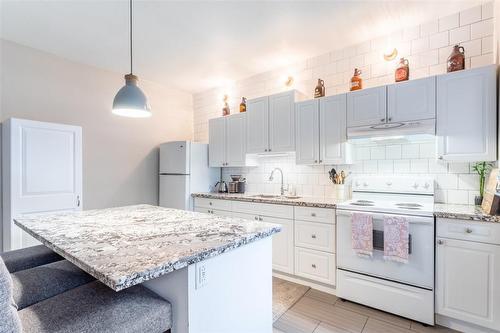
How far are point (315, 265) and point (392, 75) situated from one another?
224cm

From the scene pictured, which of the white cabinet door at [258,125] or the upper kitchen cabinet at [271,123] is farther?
the white cabinet door at [258,125]

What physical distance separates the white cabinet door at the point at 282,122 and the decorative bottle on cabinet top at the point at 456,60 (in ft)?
5.11

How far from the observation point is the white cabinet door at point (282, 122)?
3197 mm

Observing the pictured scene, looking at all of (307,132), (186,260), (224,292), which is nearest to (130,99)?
(186,260)

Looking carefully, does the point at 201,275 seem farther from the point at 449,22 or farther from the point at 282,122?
the point at 449,22

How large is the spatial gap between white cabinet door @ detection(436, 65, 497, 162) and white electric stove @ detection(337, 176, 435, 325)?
0.45 m

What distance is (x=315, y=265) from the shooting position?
8.73 ft

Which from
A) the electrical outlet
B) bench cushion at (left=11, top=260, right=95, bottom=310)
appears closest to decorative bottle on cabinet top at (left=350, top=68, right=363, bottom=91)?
the electrical outlet

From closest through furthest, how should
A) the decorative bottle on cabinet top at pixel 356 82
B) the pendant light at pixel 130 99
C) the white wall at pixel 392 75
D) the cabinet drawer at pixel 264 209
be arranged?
the pendant light at pixel 130 99, the white wall at pixel 392 75, the decorative bottle on cabinet top at pixel 356 82, the cabinet drawer at pixel 264 209

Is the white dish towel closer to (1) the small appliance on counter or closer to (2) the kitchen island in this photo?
(2) the kitchen island

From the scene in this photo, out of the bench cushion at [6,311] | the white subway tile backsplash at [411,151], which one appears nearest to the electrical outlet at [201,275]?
the bench cushion at [6,311]

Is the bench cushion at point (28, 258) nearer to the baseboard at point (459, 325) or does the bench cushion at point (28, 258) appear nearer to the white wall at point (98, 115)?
the white wall at point (98, 115)

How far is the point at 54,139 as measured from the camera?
276 cm

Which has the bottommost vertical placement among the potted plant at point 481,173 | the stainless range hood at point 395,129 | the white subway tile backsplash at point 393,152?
the potted plant at point 481,173
